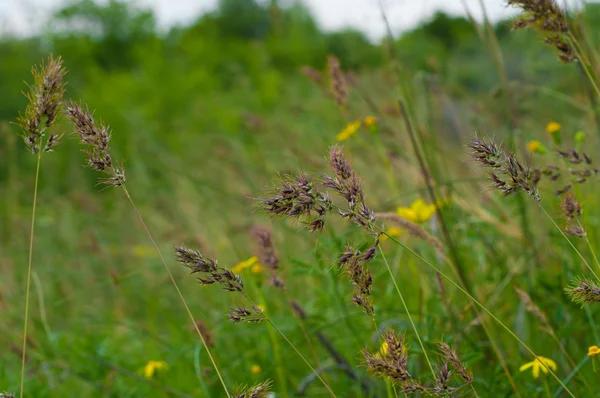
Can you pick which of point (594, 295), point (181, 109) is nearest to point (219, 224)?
point (594, 295)

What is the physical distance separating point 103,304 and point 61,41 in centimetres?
1853

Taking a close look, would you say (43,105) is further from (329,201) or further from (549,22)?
(549,22)

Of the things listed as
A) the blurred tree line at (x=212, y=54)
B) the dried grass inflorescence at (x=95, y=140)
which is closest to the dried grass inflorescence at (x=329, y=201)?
the dried grass inflorescence at (x=95, y=140)

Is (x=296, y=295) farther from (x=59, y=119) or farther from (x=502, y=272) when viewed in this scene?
(x=59, y=119)

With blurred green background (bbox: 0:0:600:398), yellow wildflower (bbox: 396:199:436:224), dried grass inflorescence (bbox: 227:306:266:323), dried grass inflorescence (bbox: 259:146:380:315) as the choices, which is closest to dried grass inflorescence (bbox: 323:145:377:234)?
dried grass inflorescence (bbox: 259:146:380:315)

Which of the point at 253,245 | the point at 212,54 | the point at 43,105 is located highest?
the point at 212,54

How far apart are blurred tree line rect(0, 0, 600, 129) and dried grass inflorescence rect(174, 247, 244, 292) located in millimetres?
3330

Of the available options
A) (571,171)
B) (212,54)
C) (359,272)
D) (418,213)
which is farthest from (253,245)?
(212,54)

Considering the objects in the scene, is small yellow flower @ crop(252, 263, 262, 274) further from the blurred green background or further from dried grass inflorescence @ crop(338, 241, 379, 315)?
dried grass inflorescence @ crop(338, 241, 379, 315)

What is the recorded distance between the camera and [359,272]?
96 centimetres

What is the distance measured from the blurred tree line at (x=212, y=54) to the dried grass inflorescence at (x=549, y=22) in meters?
2.96

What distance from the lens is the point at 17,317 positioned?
10.4 feet

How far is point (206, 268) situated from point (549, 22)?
0.76 metres

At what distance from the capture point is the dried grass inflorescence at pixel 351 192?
90cm
